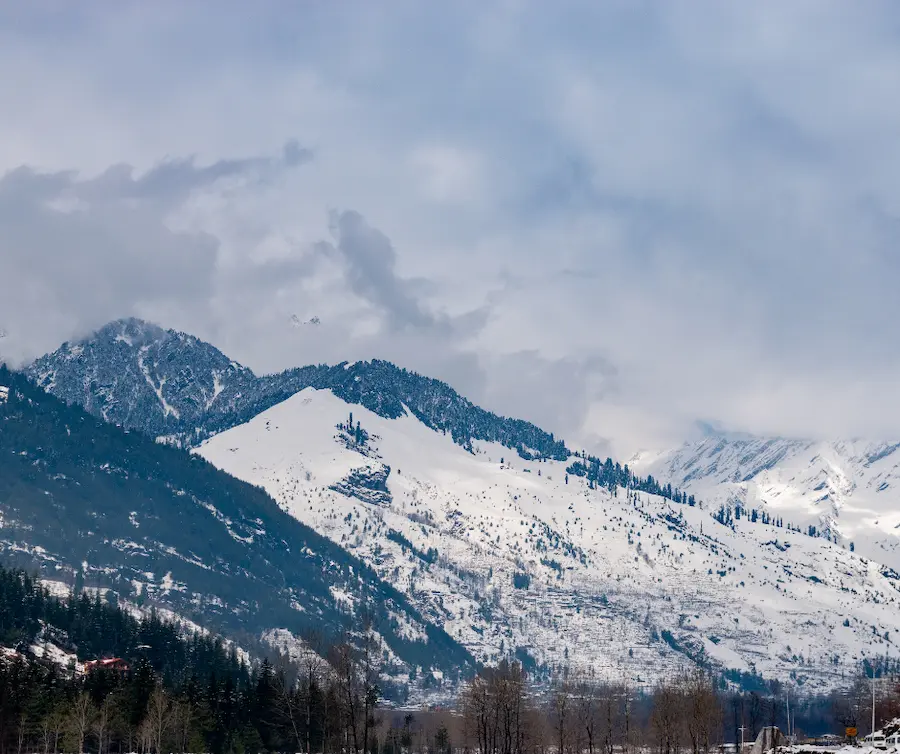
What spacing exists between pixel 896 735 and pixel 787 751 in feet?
36.6

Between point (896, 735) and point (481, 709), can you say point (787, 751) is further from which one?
point (481, 709)

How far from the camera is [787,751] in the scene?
128m

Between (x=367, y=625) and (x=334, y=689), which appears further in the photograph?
(x=334, y=689)

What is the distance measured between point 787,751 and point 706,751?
223 feet

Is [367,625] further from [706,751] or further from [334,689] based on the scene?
[706,751]

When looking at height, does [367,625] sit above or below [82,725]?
above

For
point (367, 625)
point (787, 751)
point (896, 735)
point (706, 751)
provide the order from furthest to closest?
point (706, 751)
point (367, 625)
point (787, 751)
point (896, 735)

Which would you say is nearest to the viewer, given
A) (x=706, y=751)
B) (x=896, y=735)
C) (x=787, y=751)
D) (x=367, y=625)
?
(x=896, y=735)

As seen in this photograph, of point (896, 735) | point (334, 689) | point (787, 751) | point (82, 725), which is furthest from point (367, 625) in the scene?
point (896, 735)

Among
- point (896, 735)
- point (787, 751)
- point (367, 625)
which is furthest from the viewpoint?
point (367, 625)

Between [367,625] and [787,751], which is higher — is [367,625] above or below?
above

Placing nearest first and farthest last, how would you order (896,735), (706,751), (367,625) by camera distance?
1. (896,735)
2. (367,625)
3. (706,751)

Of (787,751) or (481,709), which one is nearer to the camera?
(787,751)

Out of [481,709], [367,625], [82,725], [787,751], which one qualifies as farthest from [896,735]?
[82,725]
